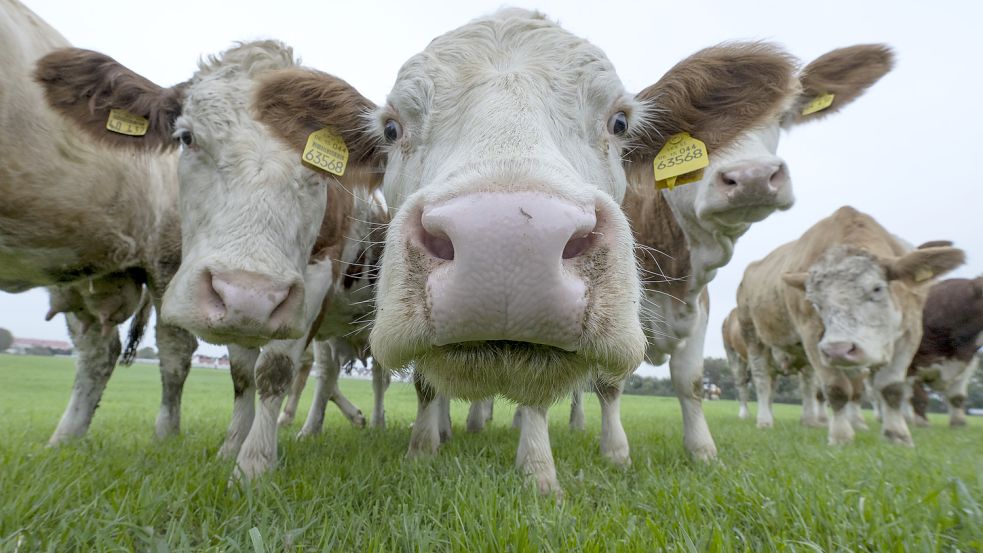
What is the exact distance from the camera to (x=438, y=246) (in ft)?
4.73

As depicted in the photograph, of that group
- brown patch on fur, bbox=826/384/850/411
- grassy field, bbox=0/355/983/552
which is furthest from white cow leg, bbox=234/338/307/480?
brown patch on fur, bbox=826/384/850/411

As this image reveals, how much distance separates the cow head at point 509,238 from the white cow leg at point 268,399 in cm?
164

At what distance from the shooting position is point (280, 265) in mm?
2697

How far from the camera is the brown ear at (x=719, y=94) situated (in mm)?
2660

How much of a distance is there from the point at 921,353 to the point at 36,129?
13.9 m

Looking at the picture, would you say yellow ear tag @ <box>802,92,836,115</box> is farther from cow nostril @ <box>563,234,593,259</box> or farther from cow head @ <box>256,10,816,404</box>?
cow nostril @ <box>563,234,593,259</box>

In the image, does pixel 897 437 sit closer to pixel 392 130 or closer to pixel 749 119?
pixel 749 119

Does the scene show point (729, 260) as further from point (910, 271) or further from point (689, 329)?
point (910, 271)

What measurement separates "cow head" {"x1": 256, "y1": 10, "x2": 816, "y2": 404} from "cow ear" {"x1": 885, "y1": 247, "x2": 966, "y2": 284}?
496 centimetres

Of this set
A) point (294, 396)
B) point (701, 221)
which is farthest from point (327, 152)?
point (294, 396)

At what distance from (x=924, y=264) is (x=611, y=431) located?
411 cm

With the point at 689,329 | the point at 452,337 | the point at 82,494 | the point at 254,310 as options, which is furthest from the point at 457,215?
the point at 689,329

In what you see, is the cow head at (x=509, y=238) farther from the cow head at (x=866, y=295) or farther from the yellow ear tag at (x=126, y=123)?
the cow head at (x=866, y=295)

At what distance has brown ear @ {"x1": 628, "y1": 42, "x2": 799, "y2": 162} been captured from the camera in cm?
266
